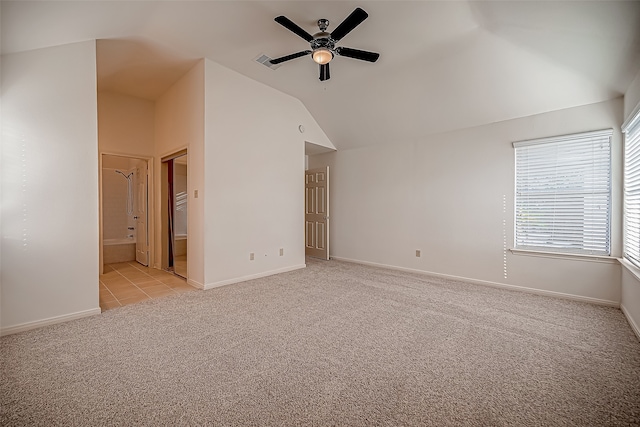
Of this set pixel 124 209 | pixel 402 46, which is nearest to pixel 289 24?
pixel 402 46

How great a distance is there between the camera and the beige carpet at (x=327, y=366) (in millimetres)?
1544

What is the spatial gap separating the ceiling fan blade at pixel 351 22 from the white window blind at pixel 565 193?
2887 millimetres

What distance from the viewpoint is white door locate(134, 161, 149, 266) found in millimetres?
5336

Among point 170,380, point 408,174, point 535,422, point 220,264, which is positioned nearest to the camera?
point 535,422

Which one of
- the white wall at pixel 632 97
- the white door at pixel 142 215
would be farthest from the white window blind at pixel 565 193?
the white door at pixel 142 215

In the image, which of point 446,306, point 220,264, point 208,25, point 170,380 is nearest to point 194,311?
point 220,264

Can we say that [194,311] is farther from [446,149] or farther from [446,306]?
[446,149]

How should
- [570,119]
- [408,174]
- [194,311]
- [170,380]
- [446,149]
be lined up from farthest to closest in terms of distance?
[408,174]
[446,149]
[570,119]
[194,311]
[170,380]

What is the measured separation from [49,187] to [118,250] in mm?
3575

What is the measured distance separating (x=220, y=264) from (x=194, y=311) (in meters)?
1.02

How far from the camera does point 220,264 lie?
158 inches

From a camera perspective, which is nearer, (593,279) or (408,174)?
(593,279)

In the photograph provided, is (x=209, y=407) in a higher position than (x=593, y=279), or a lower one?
lower

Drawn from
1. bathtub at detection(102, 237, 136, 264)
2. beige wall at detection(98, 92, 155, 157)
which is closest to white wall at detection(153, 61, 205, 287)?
beige wall at detection(98, 92, 155, 157)
